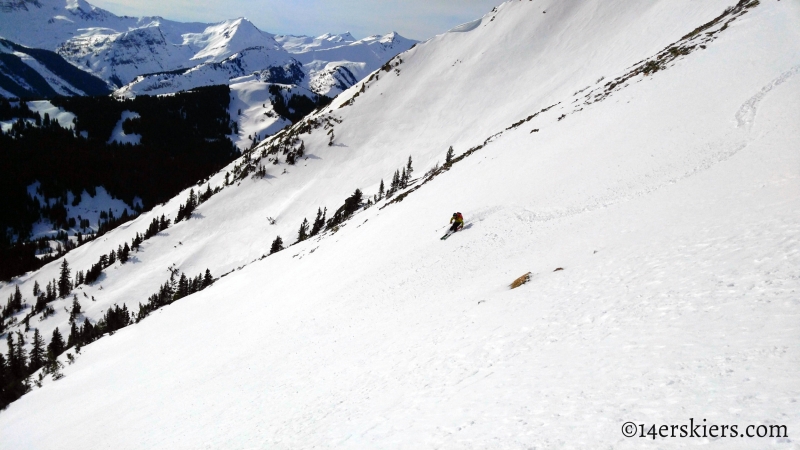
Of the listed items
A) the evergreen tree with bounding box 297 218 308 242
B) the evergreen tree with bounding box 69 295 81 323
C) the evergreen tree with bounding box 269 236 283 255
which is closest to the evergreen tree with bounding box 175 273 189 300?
the evergreen tree with bounding box 269 236 283 255

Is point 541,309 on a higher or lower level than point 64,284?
lower

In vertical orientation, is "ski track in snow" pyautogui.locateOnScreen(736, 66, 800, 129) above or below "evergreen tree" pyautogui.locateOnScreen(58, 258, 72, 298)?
below

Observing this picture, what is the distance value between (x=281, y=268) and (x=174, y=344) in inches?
587

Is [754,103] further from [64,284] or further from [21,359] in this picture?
[64,284]

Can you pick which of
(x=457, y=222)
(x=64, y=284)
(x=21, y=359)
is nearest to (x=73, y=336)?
(x=21, y=359)

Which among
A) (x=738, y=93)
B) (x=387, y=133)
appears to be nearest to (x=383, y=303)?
(x=738, y=93)

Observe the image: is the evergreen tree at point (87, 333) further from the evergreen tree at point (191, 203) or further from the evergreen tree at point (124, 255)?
the evergreen tree at point (191, 203)

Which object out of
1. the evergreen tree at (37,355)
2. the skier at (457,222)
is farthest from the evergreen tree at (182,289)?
the skier at (457,222)

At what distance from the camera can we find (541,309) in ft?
47.1

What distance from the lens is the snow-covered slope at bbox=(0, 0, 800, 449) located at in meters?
8.98

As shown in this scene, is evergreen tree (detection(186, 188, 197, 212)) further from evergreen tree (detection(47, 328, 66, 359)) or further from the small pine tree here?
the small pine tree

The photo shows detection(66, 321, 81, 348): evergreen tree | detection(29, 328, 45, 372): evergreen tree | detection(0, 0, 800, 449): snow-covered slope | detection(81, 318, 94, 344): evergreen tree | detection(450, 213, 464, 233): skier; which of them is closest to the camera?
detection(0, 0, 800, 449): snow-covered slope

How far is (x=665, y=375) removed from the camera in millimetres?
8664

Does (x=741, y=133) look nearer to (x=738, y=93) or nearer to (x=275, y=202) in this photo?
(x=738, y=93)
